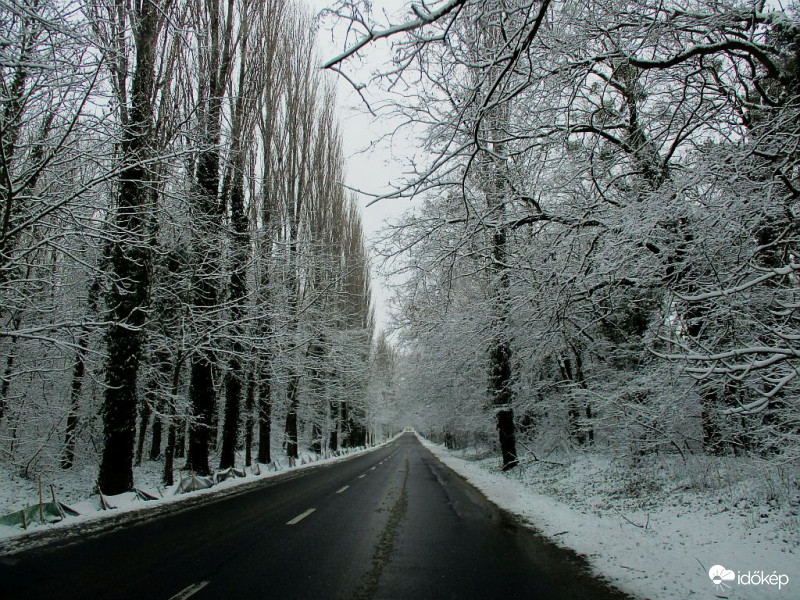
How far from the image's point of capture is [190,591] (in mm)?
4145

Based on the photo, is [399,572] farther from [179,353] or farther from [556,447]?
[556,447]

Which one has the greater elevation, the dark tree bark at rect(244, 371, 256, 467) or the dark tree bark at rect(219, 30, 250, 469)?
the dark tree bark at rect(219, 30, 250, 469)

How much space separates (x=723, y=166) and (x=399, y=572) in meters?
6.10

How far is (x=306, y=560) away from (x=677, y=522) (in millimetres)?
5540

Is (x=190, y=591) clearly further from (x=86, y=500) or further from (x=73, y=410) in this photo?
(x=73, y=410)

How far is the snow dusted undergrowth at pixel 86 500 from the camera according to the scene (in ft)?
23.1

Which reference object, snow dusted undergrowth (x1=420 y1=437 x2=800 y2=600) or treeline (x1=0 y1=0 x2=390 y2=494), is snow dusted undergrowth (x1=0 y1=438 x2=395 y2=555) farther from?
snow dusted undergrowth (x1=420 y1=437 x2=800 y2=600)

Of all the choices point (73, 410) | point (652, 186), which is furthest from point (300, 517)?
point (73, 410)

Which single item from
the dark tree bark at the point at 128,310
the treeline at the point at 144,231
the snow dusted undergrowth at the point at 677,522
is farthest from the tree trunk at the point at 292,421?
the snow dusted undergrowth at the point at 677,522

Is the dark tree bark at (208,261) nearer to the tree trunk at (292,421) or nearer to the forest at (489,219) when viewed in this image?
the forest at (489,219)

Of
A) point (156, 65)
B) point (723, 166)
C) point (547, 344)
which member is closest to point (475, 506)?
point (547, 344)

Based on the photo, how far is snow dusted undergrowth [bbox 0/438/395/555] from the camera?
7047 millimetres

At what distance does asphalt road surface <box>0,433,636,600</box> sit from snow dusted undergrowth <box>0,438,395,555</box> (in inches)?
24.4

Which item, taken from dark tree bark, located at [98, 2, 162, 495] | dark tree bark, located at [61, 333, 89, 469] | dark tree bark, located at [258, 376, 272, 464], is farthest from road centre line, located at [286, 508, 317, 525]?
dark tree bark, located at [258, 376, 272, 464]
